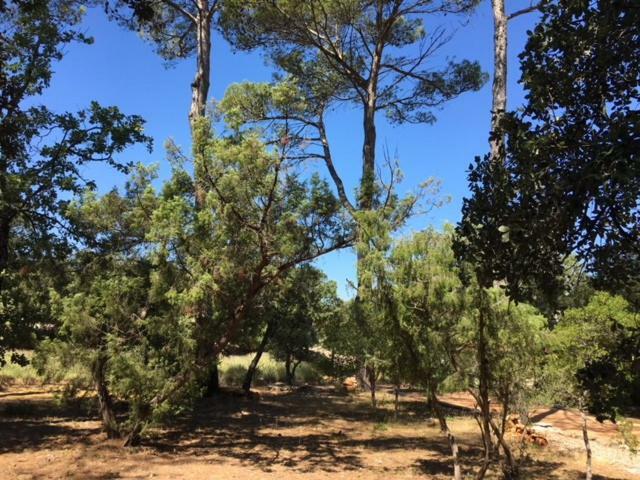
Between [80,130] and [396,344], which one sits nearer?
[396,344]

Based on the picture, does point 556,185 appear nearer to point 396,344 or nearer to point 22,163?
point 396,344

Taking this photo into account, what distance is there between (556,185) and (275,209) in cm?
657

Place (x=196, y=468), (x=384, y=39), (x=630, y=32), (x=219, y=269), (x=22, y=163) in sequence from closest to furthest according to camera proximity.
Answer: (x=630, y=32) < (x=196, y=468) < (x=219, y=269) < (x=22, y=163) < (x=384, y=39)

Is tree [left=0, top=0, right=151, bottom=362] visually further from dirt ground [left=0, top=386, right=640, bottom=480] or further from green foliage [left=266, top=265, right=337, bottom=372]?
green foliage [left=266, top=265, right=337, bottom=372]

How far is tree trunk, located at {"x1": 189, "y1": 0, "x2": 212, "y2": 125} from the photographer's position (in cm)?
1491

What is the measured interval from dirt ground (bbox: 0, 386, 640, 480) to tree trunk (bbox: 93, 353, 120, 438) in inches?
13.4

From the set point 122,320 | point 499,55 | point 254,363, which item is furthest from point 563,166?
point 254,363

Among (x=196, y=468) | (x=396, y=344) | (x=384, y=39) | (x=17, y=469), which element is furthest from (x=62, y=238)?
(x=384, y=39)

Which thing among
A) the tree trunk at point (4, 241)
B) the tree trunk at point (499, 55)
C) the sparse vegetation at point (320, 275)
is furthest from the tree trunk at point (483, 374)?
the tree trunk at point (4, 241)

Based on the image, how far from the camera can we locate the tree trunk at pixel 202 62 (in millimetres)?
14906

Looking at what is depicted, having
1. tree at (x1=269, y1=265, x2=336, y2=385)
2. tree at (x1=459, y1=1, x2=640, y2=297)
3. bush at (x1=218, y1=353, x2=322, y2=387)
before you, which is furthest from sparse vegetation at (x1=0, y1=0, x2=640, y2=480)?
bush at (x1=218, y1=353, x2=322, y2=387)

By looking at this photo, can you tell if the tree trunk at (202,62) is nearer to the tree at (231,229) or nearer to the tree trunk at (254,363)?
the tree at (231,229)

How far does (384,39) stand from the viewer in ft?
52.3

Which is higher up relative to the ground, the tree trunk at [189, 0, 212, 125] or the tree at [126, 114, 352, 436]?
the tree trunk at [189, 0, 212, 125]
